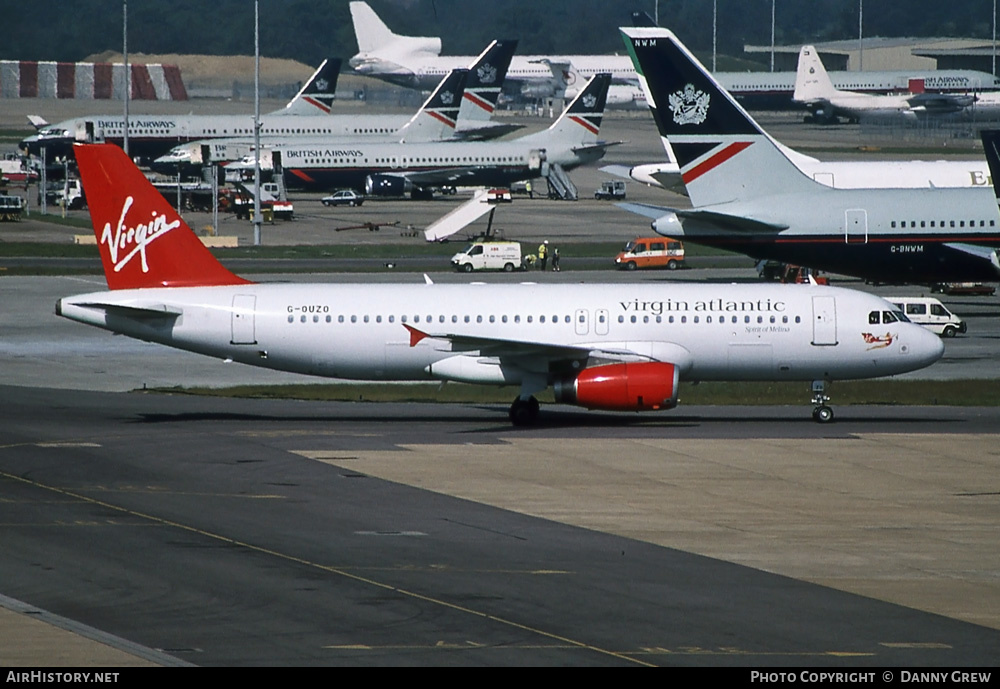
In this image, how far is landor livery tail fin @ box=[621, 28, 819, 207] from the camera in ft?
224

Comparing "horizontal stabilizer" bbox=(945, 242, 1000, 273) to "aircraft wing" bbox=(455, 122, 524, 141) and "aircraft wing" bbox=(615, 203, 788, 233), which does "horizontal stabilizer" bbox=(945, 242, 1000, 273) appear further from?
"aircraft wing" bbox=(455, 122, 524, 141)

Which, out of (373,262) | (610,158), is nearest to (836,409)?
(373,262)

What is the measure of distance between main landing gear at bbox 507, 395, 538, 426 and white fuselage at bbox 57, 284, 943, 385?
34.5 inches

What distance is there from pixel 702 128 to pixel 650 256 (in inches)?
883

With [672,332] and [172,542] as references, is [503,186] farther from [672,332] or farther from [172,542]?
[172,542]

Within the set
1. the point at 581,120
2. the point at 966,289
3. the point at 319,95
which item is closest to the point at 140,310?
the point at 966,289

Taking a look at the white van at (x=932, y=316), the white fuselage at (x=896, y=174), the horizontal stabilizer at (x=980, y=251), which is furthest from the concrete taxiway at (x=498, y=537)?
the white fuselage at (x=896, y=174)

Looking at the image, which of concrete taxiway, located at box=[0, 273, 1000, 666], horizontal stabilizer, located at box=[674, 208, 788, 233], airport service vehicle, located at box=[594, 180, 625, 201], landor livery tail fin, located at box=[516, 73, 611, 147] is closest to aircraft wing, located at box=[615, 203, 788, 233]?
horizontal stabilizer, located at box=[674, 208, 788, 233]

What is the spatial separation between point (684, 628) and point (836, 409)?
27074 mm

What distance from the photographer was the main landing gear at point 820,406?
45625 millimetres

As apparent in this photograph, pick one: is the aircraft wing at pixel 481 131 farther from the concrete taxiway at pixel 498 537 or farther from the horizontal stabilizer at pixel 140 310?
the horizontal stabilizer at pixel 140 310

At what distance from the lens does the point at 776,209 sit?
69.3 m

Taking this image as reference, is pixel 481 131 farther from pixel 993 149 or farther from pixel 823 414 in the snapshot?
pixel 823 414
